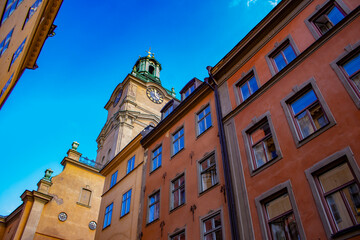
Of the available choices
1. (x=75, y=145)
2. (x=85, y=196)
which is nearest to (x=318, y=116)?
(x=85, y=196)

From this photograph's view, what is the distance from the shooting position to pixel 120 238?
1873 centimetres

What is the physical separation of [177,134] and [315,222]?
1079 centimetres

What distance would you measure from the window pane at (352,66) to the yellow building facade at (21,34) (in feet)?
52.0

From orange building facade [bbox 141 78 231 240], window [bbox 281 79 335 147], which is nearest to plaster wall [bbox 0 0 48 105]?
orange building facade [bbox 141 78 231 240]

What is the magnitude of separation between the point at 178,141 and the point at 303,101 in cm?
834

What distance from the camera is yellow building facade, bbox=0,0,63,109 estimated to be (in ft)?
58.7

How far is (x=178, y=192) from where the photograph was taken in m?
15.9

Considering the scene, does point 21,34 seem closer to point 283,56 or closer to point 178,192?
point 178,192

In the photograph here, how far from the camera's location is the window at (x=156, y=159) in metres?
19.2

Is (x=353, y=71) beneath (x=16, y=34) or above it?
beneath

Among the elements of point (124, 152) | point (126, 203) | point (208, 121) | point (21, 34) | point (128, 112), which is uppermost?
point (128, 112)

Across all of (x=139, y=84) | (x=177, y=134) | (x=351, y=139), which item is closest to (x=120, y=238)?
(x=177, y=134)

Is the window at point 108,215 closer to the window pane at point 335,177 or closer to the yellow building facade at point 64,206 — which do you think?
the yellow building facade at point 64,206

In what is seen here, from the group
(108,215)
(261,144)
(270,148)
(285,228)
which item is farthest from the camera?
(108,215)
